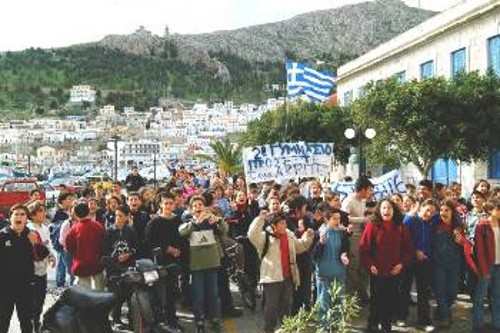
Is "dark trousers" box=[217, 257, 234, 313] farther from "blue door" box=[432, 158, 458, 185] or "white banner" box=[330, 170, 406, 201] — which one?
"blue door" box=[432, 158, 458, 185]

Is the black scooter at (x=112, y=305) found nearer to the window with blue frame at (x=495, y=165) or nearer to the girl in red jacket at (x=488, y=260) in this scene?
the girl in red jacket at (x=488, y=260)

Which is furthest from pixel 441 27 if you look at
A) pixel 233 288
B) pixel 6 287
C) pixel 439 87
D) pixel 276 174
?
pixel 6 287

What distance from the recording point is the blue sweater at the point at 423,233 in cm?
948

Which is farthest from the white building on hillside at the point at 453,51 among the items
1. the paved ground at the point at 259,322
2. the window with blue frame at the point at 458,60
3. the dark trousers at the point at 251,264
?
the dark trousers at the point at 251,264

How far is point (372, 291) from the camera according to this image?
29.9ft

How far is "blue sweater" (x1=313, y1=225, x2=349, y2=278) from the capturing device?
29.3ft

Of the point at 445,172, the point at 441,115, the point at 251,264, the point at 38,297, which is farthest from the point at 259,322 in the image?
the point at 445,172

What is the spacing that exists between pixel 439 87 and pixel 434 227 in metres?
15.5

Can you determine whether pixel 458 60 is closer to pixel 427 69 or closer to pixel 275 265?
pixel 427 69

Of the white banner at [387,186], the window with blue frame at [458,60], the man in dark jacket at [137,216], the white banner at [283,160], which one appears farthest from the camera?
the window with blue frame at [458,60]

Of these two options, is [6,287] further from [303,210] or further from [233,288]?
[233,288]

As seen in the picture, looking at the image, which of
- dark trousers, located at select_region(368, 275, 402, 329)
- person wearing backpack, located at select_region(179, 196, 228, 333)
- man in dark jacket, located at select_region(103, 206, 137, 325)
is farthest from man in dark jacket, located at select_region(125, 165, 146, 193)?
dark trousers, located at select_region(368, 275, 402, 329)

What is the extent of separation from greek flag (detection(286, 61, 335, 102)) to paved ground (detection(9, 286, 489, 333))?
75.5 feet

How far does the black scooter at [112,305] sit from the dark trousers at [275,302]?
1114 mm
